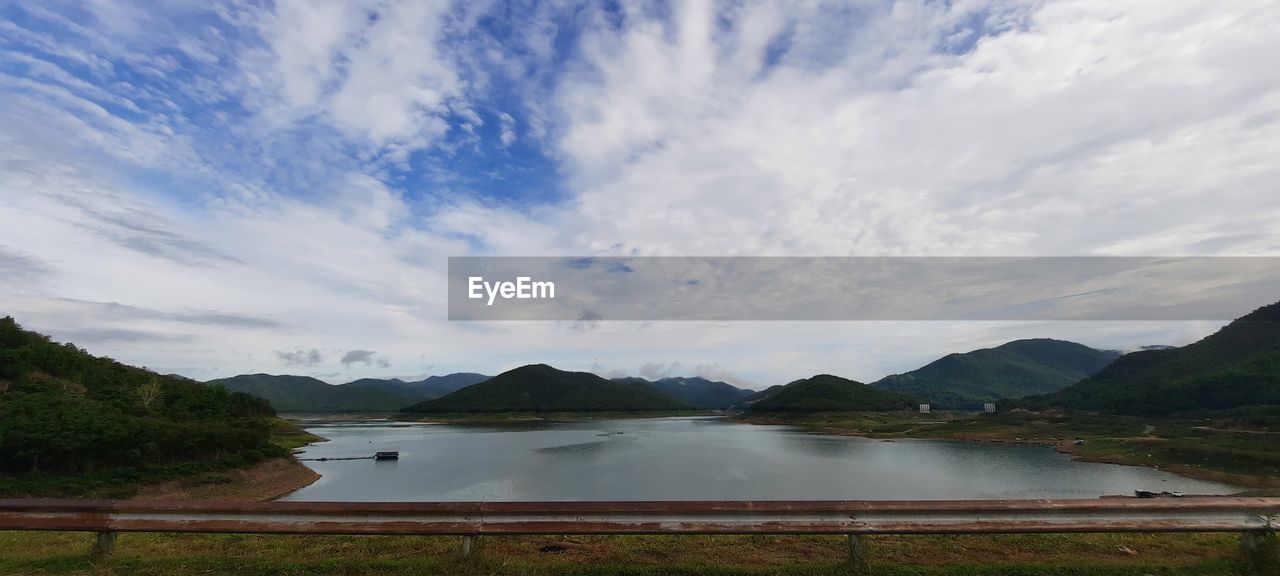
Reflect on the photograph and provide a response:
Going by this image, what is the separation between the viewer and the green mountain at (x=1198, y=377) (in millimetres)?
79938

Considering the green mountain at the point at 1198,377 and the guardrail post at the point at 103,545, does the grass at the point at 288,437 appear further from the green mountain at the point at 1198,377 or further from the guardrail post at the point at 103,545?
the green mountain at the point at 1198,377

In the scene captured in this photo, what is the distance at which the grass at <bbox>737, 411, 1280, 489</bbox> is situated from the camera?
46500mm

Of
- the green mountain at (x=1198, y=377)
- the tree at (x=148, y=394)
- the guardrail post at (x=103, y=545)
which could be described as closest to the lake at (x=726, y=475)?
the tree at (x=148, y=394)

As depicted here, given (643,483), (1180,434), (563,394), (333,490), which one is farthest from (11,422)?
(563,394)

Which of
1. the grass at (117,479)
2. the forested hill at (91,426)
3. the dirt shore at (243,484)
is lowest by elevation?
the dirt shore at (243,484)

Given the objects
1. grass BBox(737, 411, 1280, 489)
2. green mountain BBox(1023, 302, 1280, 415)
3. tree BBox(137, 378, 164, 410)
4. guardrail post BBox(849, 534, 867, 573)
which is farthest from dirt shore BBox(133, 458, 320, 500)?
green mountain BBox(1023, 302, 1280, 415)

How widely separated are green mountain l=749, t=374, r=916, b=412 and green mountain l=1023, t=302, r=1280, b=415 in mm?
38499

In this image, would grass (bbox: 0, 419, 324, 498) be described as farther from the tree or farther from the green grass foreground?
the green grass foreground

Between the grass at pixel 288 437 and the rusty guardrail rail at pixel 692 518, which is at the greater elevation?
the rusty guardrail rail at pixel 692 518

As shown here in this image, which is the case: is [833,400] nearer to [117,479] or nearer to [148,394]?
[148,394]

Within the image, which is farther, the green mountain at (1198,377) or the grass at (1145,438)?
the green mountain at (1198,377)

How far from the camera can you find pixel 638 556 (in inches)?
268

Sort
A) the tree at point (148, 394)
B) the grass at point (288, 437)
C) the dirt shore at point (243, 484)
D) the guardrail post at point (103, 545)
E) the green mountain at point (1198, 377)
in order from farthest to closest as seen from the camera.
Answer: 1. the green mountain at point (1198, 377)
2. the grass at point (288, 437)
3. the tree at point (148, 394)
4. the dirt shore at point (243, 484)
5. the guardrail post at point (103, 545)

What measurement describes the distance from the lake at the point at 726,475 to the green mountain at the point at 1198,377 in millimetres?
35720
